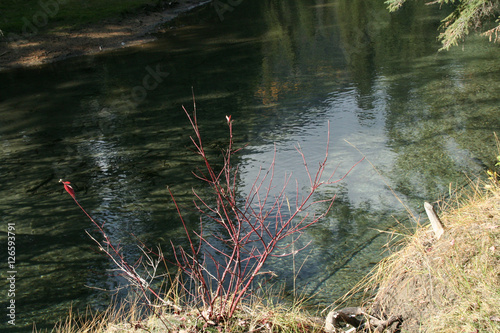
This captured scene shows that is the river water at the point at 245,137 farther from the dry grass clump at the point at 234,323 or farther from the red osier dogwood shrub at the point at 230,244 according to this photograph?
the dry grass clump at the point at 234,323

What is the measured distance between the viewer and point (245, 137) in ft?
26.9

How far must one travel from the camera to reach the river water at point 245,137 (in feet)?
16.9

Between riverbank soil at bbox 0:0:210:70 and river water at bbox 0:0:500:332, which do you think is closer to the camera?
river water at bbox 0:0:500:332

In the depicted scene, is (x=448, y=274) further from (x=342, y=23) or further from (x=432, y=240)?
(x=342, y=23)

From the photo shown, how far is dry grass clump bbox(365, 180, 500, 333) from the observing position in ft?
9.78

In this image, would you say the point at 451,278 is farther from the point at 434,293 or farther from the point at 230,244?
the point at 230,244

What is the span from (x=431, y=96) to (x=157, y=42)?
11.1 meters

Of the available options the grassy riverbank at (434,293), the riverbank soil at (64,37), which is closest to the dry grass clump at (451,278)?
the grassy riverbank at (434,293)

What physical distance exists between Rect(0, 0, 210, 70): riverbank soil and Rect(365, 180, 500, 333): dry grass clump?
15.1 m

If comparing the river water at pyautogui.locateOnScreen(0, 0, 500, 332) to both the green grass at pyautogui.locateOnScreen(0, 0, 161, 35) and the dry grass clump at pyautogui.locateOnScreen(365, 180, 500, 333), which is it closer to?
the dry grass clump at pyautogui.locateOnScreen(365, 180, 500, 333)

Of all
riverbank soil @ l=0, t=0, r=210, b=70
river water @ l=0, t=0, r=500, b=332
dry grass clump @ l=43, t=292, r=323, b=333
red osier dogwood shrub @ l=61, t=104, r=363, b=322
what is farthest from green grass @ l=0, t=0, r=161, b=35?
dry grass clump @ l=43, t=292, r=323, b=333

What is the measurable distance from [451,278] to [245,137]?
5320 millimetres

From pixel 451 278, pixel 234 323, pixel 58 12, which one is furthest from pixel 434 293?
pixel 58 12

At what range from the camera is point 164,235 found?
222 inches
